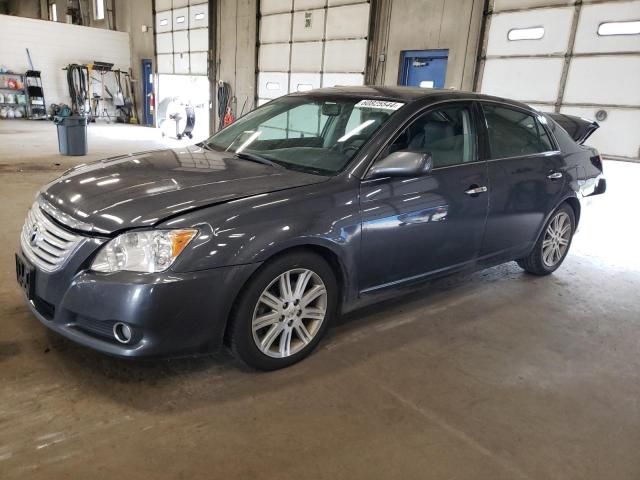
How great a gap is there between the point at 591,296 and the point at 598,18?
4.65 meters

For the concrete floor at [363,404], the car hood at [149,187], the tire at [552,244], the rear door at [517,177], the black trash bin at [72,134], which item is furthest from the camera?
the black trash bin at [72,134]

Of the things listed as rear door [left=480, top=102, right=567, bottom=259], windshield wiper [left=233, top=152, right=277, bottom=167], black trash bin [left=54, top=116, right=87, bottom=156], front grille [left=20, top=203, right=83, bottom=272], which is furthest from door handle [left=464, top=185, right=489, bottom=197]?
black trash bin [left=54, top=116, right=87, bottom=156]

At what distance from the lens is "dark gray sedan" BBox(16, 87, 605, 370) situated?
204 cm

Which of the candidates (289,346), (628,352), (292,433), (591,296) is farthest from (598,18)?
(292,433)

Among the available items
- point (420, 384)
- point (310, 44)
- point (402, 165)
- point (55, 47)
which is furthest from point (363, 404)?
point (55, 47)

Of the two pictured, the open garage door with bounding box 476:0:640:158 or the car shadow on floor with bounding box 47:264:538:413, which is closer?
the car shadow on floor with bounding box 47:264:538:413

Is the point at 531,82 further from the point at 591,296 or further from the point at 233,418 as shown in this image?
the point at 233,418

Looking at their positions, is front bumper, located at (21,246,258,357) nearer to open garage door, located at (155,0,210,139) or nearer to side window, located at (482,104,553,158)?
side window, located at (482,104,553,158)

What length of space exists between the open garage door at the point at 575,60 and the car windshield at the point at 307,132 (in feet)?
17.1

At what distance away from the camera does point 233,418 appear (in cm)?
209

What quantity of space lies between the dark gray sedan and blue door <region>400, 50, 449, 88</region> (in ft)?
18.4

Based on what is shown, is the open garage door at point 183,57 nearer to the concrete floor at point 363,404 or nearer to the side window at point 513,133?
the side window at point 513,133

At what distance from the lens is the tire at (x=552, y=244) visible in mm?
3873

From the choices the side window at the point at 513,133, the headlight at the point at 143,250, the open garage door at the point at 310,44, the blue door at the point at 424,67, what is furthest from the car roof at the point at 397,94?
the open garage door at the point at 310,44
